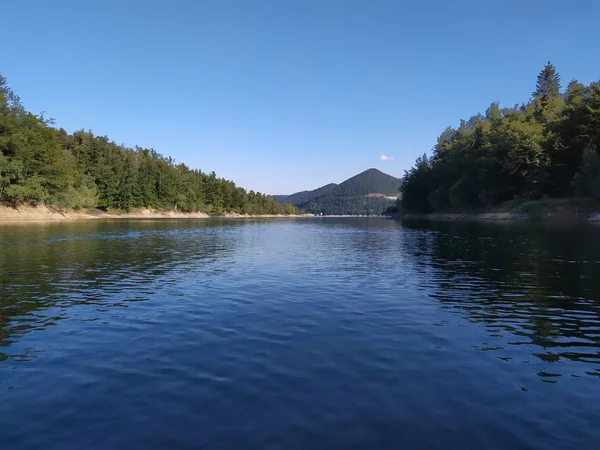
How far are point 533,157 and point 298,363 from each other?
411 ft

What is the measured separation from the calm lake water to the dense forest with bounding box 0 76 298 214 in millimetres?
94837

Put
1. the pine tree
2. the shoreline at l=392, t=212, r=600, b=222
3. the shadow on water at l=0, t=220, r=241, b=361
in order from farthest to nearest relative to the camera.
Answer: the pine tree → the shoreline at l=392, t=212, r=600, b=222 → the shadow on water at l=0, t=220, r=241, b=361

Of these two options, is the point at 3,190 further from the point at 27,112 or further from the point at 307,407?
the point at 307,407

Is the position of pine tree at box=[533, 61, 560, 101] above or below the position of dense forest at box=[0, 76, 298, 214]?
above

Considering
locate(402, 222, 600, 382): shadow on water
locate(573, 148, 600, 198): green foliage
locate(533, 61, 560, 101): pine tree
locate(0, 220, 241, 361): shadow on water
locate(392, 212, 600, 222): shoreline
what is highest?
locate(533, 61, 560, 101): pine tree

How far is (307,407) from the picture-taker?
8195 millimetres

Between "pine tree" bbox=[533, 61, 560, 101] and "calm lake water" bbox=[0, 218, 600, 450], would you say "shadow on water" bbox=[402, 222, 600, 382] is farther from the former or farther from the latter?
"pine tree" bbox=[533, 61, 560, 101]

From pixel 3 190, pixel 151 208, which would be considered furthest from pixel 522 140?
pixel 151 208

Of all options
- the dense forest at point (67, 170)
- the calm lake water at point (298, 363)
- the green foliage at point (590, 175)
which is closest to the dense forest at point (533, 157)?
the green foliage at point (590, 175)

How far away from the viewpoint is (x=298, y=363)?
35.2ft

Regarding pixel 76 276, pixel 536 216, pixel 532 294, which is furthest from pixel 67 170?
pixel 536 216

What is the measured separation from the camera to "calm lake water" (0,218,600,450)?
7340 mm

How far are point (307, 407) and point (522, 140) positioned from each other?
420 feet

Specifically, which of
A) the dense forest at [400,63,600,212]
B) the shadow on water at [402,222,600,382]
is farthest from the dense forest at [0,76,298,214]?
the dense forest at [400,63,600,212]
